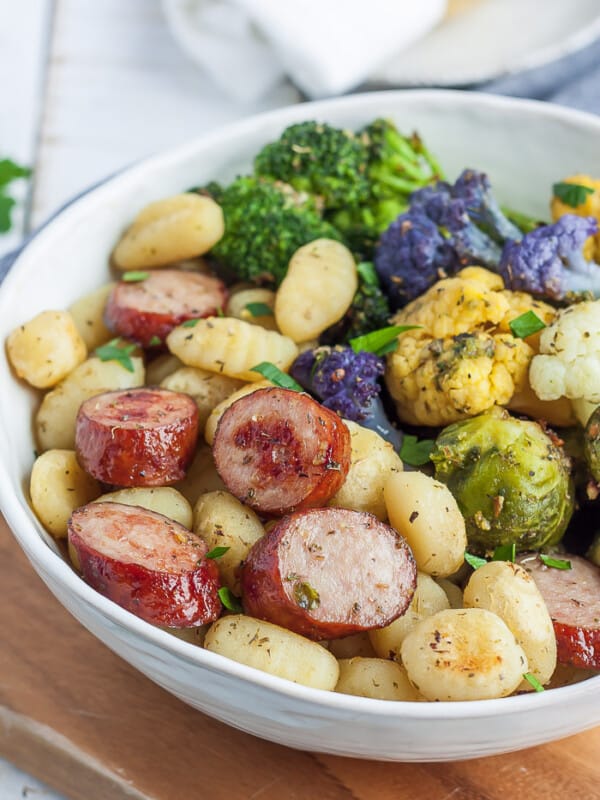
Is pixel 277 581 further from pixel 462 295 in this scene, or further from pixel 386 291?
pixel 386 291

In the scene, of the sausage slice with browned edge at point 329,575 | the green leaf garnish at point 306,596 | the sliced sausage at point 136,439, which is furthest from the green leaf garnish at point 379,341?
the green leaf garnish at point 306,596

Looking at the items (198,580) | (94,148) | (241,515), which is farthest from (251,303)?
(94,148)

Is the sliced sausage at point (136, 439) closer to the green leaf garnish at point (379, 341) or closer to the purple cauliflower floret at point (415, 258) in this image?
the green leaf garnish at point (379, 341)

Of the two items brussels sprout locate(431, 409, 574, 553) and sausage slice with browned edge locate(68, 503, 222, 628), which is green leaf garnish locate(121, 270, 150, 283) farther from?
brussels sprout locate(431, 409, 574, 553)

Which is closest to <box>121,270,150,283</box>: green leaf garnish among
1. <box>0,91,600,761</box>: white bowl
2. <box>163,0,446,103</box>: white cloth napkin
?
<box>0,91,600,761</box>: white bowl

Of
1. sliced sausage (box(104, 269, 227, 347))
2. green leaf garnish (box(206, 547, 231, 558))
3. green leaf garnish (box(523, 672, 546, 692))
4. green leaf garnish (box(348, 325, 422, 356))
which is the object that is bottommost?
green leaf garnish (box(523, 672, 546, 692))

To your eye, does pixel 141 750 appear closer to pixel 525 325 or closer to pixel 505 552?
pixel 505 552

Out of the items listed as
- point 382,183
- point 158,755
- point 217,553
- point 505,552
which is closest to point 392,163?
point 382,183
